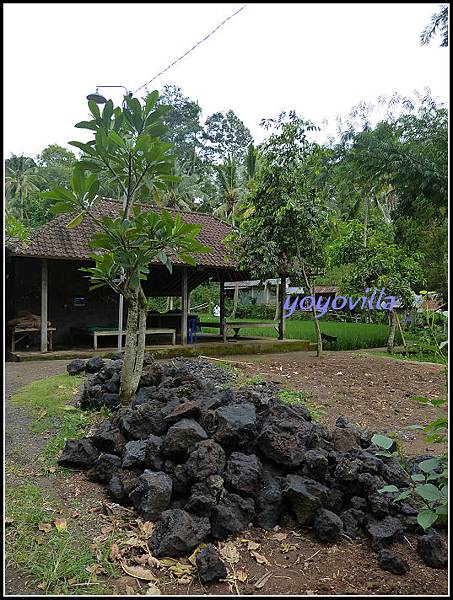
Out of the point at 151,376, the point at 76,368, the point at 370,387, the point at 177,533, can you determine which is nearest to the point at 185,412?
the point at 177,533

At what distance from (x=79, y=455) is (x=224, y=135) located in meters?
38.1

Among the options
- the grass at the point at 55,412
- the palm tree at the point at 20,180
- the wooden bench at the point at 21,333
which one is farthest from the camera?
the palm tree at the point at 20,180

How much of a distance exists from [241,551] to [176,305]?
2290cm

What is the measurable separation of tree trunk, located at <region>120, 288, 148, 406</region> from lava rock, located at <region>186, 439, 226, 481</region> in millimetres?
1582

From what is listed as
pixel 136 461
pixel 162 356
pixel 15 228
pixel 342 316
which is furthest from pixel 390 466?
pixel 342 316

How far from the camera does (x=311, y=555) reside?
242cm

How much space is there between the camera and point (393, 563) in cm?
223

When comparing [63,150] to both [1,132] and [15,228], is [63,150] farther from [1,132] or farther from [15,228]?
[1,132]

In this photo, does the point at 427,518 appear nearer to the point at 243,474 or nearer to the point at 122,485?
the point at 243,474

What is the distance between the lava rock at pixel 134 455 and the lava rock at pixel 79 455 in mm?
312

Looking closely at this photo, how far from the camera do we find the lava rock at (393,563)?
221cm

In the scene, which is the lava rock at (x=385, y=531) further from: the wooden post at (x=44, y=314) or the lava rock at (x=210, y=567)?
the wooden post at (x=44, y=314)

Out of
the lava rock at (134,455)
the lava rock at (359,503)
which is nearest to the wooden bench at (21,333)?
the lava rock at (134,455)

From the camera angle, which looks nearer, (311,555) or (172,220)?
(311,555)
